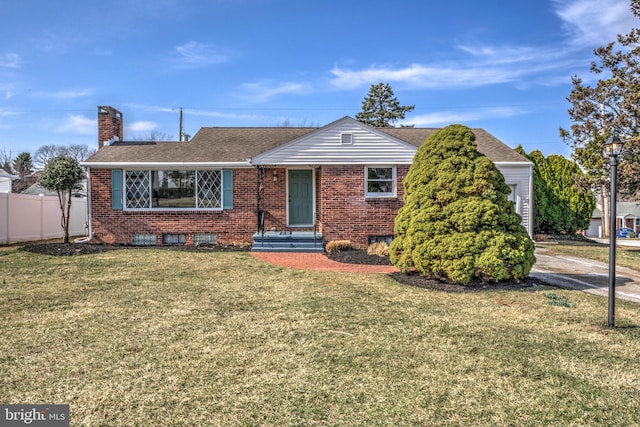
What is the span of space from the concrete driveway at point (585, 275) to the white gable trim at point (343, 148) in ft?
16.4

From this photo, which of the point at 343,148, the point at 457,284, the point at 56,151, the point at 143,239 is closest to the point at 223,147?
the point at 143,239

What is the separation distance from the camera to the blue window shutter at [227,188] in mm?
13227

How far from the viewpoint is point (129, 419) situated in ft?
9.23

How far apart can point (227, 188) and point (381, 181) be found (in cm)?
494

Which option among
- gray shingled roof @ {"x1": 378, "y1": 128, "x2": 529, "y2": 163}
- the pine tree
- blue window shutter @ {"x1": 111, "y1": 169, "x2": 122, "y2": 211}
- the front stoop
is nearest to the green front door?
the front stoop

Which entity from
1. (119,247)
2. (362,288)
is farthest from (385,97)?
(362,288)

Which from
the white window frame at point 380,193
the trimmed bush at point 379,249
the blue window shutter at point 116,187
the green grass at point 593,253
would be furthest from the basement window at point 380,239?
the blue window shutter at point 116,187

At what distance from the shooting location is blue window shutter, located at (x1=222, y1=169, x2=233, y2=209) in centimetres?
1323

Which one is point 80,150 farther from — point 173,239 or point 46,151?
point 173,239

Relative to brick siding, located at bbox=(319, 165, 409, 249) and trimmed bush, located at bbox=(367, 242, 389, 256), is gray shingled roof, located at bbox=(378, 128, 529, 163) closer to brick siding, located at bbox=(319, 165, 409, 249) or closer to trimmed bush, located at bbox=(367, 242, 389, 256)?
brick siding, located at bbox=(319, 165, 409, 249)

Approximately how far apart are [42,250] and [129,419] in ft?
34.5

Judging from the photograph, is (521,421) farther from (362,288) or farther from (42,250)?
(42,250)

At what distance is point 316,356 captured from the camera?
3.98 m

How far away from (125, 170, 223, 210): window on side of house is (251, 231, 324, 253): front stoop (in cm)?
200
